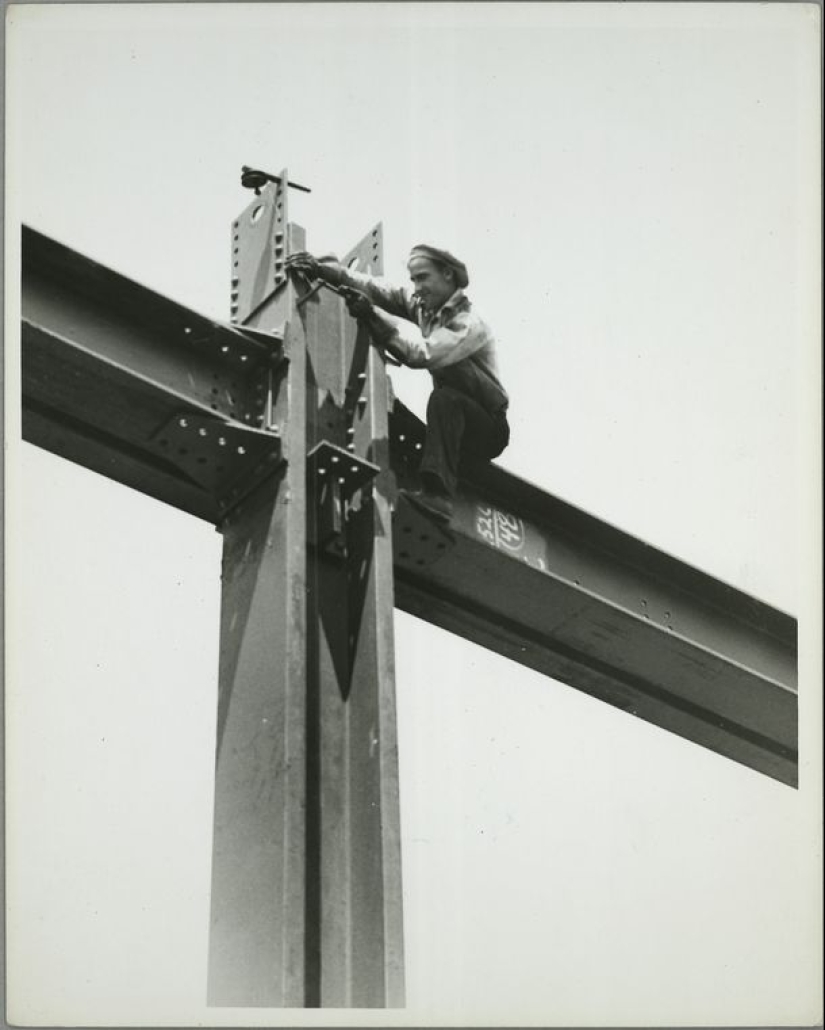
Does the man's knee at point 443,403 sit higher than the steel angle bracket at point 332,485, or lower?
higher

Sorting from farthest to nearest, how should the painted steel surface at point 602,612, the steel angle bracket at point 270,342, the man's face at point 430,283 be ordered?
the painted steel surface at point 602,612 < the man's face at point 430,283 < the steel angle bracket at point 270,342

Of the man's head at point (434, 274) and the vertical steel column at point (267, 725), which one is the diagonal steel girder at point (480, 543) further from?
the man's head at point (434, 274)

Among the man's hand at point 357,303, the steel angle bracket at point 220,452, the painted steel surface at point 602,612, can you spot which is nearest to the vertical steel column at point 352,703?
the man's hand at point 357,303

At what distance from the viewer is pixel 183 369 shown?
7184mm

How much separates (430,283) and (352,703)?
80.5 inches

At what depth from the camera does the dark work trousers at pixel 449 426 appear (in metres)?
7.75

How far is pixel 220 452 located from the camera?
7090mm

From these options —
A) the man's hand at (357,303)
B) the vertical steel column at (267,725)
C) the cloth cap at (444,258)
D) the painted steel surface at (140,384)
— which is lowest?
the vertical steel column at (267,725)

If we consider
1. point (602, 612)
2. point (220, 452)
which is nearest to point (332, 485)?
point (220, 452)

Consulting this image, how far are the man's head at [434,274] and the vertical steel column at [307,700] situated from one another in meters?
0.37

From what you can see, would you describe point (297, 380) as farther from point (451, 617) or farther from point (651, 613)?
point (651, 613)

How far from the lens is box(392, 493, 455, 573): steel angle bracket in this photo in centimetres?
774

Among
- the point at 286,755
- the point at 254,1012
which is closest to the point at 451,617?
the point at 286,755

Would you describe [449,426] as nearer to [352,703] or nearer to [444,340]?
[444,340]
